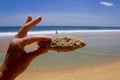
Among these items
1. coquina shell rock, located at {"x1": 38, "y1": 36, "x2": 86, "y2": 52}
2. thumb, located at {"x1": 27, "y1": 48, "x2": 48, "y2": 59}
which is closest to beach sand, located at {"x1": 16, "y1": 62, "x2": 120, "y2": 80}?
coquina shell rock, located at {"x1": 38, "y1": 36, "x2": 86, "y2": 52}

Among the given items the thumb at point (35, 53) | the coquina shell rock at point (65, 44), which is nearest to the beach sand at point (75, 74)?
the coquina shell rock at point (65, 44)

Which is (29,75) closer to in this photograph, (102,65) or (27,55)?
(102,65)

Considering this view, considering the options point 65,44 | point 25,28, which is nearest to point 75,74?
point 65,44

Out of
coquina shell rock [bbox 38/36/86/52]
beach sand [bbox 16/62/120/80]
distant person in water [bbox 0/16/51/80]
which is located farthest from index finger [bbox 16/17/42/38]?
beach sand [bbox 16/62/120/80]

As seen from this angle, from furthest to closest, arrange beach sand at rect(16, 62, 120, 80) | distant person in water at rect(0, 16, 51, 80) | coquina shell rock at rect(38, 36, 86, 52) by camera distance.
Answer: beach sand at rect(16, 62, 120, 80)
coquina shell rock at rect(38, 36, 86, 52)
distant person in water at rect(0, 16, 51, 80)

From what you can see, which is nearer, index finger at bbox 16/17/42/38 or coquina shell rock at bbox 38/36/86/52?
index finger at bbox 16/17/42/38

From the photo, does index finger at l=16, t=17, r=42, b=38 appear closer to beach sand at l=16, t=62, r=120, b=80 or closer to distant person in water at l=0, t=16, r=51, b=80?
distant person in water at l=0, t=16, r=51, b=80

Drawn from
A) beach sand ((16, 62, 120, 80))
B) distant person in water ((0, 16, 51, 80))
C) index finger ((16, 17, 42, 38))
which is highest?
index finger ((16, 17, 42, 38))

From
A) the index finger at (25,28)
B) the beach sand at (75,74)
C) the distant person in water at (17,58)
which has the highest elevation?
the index finger at (25,28)

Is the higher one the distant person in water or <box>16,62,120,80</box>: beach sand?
the distant person in water

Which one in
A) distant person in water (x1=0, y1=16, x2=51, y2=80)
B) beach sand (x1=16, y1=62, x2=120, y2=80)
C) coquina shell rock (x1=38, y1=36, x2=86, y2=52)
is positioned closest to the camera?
distant person in water (x1=0, y1=16, x2=51, y2=80)

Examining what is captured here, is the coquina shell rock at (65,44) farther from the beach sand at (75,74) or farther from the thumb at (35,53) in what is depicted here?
the beach sand at (75,74)
